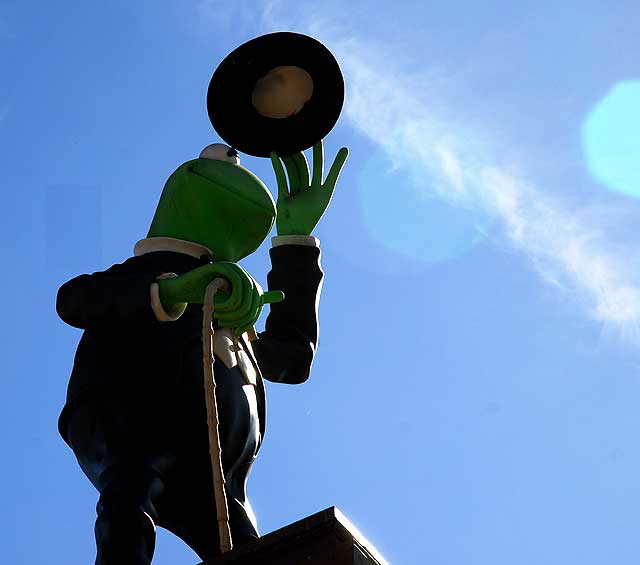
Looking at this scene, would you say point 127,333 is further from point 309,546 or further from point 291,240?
point 309,546

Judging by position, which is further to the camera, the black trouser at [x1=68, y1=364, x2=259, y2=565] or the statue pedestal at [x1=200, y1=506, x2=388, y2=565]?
the black trouser at [x1=68, y1=364, x2=259, y2=565]

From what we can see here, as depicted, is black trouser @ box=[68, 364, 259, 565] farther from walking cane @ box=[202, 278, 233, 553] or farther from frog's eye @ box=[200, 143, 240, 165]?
frog's eye @ box=[200, 143, 240, 165]

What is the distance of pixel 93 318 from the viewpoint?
411cm

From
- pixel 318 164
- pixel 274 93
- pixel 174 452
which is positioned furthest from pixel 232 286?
pixel 318 164

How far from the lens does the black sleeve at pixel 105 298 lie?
405 centimetres

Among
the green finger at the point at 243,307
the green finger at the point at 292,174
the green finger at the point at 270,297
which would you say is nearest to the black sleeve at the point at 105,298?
the green finger at the point at 243,307

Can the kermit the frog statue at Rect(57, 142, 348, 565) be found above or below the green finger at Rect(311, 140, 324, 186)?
below

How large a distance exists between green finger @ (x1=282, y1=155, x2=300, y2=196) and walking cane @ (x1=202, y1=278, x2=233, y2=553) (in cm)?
120

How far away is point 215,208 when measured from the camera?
4.61 meters

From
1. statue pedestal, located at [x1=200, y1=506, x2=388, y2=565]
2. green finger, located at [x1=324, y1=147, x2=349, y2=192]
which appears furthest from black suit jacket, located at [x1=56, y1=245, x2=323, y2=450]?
statue pedestal, located at [x1=200, y1=506, x2=388, y2=565]

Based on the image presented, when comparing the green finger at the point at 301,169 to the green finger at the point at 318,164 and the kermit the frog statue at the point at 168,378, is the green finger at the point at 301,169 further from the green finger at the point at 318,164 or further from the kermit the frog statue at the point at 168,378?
the kermit the frog statue at the point at 168,378

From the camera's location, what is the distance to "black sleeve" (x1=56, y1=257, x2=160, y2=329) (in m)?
4.05

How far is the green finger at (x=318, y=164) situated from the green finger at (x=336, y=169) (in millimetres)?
35

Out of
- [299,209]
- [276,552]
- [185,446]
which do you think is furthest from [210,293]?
[299,209]
